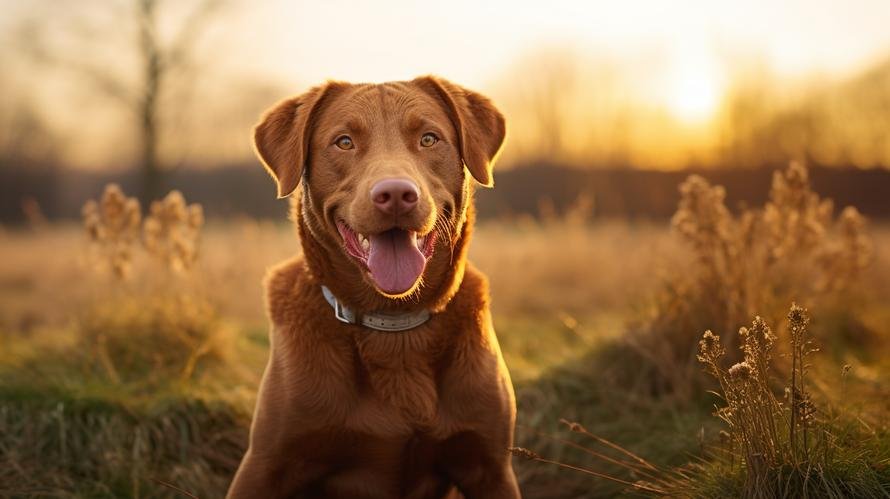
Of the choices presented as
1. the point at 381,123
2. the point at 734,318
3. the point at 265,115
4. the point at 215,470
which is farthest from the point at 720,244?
the point at 215,470

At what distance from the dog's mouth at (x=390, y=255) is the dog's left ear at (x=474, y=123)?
47cm

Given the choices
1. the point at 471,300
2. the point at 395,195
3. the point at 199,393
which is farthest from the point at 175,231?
the point at 395,195

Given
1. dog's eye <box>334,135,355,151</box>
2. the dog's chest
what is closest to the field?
the dog's chest

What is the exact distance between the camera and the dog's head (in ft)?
8.89

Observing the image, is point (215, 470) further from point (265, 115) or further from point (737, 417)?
point (737, 417)

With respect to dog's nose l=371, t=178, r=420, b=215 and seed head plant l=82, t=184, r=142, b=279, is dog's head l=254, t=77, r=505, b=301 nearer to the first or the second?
dog's nose l=371, t=178, r=420, b=215

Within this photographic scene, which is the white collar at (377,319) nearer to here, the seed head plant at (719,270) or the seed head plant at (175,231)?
the seed head plant at (719,270)

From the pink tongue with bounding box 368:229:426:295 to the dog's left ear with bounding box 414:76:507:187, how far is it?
48 centimetres

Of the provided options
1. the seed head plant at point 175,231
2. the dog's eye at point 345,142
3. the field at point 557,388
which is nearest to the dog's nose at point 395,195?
the dog's eye at point 345,142

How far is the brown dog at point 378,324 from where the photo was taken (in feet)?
9.24

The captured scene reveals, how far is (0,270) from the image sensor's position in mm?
10859

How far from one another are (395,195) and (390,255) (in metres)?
0.28

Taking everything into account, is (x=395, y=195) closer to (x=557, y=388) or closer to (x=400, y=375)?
(x=400, y=375)

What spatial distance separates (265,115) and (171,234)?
85.7 inches
